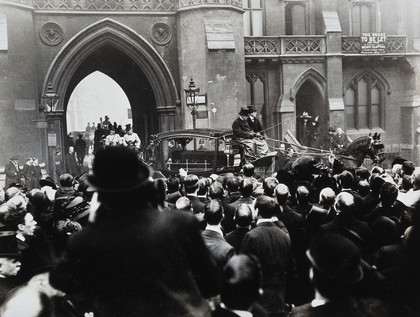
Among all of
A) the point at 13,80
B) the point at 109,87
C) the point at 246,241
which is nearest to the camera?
the point at 246,241

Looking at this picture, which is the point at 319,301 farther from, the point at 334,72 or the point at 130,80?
the point at 130,80

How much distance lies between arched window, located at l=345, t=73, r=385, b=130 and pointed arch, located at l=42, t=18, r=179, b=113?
7.92 metres

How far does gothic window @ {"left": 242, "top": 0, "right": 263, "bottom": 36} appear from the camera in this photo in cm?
2088

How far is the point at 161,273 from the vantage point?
2734mm

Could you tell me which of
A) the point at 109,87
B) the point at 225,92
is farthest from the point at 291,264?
the point at 109,87

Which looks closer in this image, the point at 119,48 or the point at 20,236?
the point at 20,236

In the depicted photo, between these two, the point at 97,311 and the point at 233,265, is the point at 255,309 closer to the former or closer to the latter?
the point at 233,265

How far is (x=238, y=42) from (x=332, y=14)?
16.5 feet

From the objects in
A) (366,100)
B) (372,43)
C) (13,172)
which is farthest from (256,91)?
(13,172)

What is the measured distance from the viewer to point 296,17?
855 inches

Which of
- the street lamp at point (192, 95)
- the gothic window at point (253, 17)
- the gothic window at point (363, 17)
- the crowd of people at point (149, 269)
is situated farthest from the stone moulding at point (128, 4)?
the crowd of people at point (149, 269)

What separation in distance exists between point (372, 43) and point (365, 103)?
2474 mm

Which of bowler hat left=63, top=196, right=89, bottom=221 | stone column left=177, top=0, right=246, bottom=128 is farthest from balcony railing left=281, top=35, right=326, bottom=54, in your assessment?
bowler hat left=63, top=196, right=89, bottom=221

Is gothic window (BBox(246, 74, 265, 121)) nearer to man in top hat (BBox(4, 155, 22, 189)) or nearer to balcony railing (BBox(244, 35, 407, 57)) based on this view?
balcony railing (BBox(244, 35, 407, 57))
